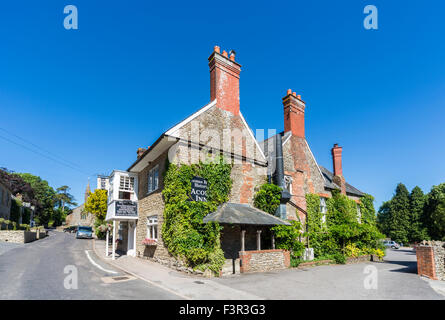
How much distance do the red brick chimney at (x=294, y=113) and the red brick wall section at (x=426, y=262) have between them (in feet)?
35.6

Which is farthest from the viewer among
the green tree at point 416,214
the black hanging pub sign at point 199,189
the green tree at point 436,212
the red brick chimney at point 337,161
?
the green tree at point 416,214

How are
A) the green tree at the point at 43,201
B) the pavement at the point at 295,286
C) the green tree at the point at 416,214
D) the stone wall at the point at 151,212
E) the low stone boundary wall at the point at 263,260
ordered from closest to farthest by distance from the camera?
the pavement at the point at 295,286
the low stone boundary wall at the point at 263,260
the stone wall at the point at 151,212
the green tree at the point at 416,214
the green tree at the point at 43,201

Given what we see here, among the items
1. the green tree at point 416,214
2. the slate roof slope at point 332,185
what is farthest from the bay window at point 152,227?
the green tree at point 416,214

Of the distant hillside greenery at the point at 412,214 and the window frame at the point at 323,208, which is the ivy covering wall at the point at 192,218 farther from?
the distant hillside greenery at the point at 412,214

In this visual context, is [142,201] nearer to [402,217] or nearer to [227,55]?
[227,55]

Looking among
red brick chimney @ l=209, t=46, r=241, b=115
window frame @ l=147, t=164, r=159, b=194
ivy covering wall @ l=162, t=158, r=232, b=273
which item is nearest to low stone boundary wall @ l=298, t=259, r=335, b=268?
ivy covering wall @ l=162, t=158, r=232, b=273

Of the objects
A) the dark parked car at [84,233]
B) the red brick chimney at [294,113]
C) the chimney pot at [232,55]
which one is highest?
the chimney pot at [232,55]

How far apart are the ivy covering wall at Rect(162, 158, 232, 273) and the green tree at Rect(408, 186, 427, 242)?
174 feet

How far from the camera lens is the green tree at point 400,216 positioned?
5222 cm

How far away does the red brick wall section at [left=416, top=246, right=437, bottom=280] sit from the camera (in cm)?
1173

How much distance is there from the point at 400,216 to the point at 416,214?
2.70 metres

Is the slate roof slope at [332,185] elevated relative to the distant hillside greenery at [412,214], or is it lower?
elevated

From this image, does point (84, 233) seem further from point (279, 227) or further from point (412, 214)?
point (412, 214)
